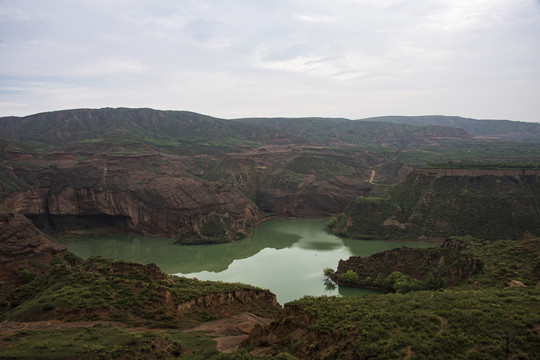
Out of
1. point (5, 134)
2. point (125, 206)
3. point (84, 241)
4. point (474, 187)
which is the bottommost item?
point (84, 241)

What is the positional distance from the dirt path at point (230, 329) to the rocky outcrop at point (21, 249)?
27.1m

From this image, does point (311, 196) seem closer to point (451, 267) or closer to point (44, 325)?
point (451, 267)

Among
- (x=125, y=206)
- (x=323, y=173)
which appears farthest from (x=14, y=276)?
(x=323, y=173)

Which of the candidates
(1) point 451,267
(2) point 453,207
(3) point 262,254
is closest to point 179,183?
(3) point 262,254

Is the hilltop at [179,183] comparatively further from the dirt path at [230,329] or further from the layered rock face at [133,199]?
the dirt path at [230,329]

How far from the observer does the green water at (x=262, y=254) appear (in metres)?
46.2

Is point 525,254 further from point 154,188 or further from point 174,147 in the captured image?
point 174,147

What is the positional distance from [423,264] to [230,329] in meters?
25.8

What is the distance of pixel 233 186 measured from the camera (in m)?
90.5

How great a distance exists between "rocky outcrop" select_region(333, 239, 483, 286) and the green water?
3.46 metres

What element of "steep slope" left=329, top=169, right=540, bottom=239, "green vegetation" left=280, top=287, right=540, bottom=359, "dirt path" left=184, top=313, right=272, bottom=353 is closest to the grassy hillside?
"green vegetation" left=280, top=287, right=540, bottom=359

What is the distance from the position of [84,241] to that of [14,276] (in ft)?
93.8

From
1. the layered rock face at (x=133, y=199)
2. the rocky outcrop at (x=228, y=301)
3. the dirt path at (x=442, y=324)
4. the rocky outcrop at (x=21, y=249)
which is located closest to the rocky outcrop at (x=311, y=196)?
the layered rock face at (x=133, y=199)

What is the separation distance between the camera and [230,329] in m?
24.0
